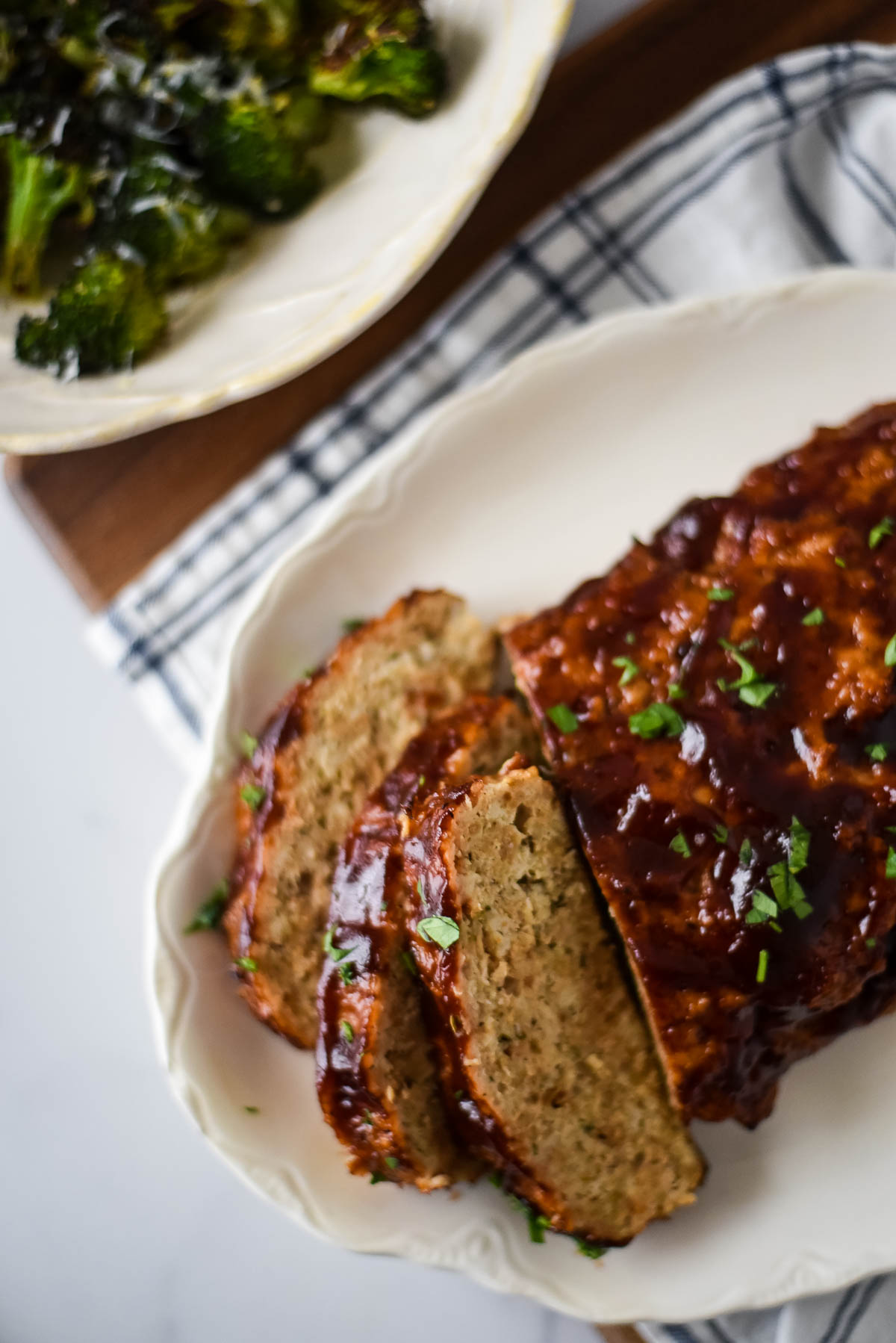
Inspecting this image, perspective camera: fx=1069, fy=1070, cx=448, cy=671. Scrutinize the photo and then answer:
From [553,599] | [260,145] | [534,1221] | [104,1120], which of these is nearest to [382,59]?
[260,145]

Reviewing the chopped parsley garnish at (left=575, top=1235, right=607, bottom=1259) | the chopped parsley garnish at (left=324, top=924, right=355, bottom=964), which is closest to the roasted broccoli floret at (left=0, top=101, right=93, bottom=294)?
the chopped parsley garnish at (left=324, top=924, right=355, bottom=964)

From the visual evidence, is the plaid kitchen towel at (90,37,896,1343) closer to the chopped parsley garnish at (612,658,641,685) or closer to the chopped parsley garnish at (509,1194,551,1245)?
the chopped parsley garnish at (612,658,641,685)

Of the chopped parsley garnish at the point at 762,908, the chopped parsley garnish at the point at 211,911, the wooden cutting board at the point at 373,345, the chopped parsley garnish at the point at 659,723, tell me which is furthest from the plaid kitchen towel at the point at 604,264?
the chopped parsley garnish at the point at 762,908

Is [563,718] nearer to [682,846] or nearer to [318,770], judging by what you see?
[682,846]

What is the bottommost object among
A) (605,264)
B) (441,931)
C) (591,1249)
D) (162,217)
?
(591,1249)

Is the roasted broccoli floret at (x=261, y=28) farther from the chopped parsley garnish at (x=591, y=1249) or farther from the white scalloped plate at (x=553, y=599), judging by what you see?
the chopped parsley garnish at (x=591, y=1249)

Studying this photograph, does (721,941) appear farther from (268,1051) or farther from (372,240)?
(372,240)
